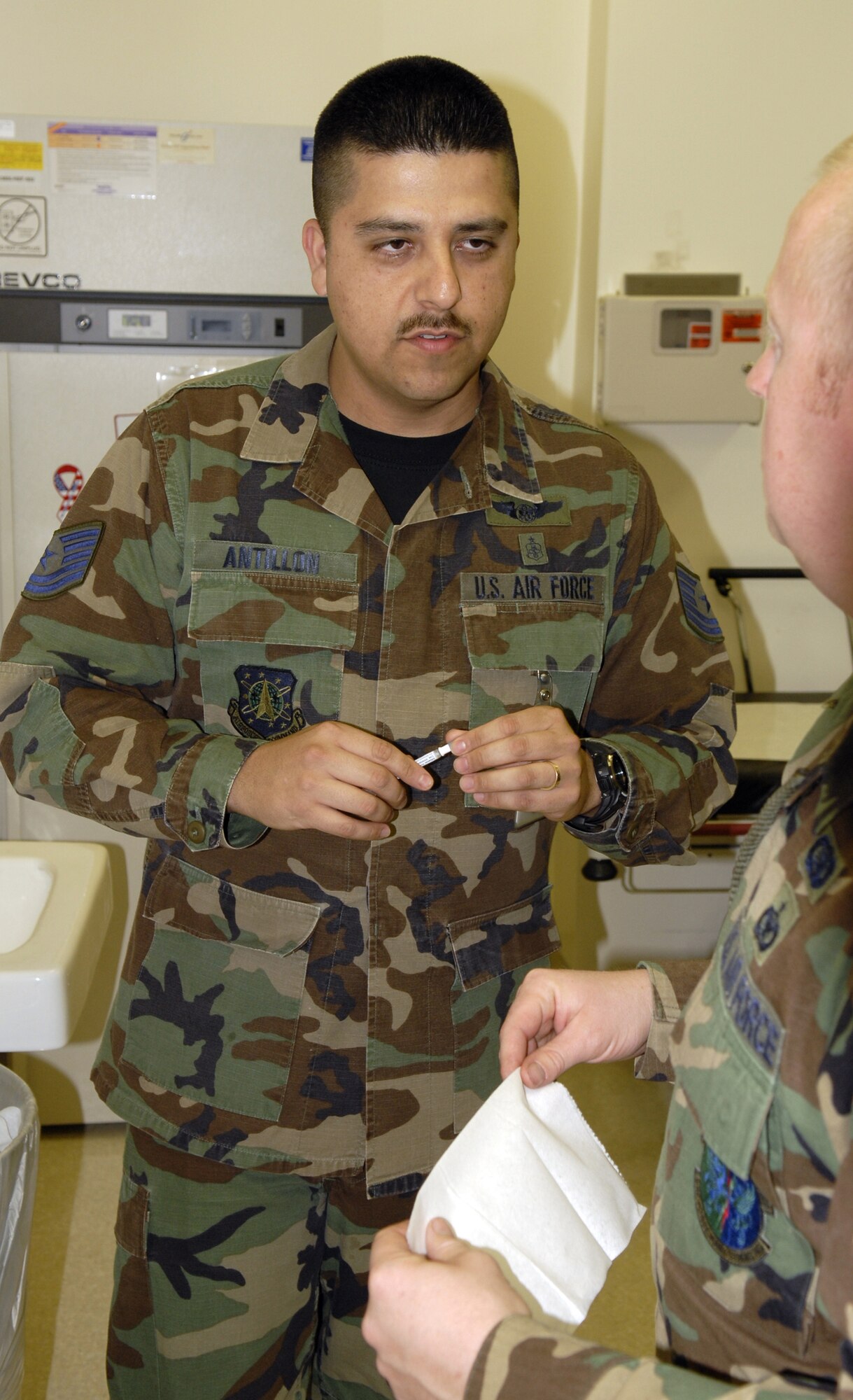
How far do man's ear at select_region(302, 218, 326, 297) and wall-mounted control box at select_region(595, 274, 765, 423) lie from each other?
145 centimetres

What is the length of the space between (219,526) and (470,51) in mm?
2045

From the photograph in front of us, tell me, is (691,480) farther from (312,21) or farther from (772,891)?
(772,891)

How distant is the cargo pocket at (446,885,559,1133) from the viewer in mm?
1332

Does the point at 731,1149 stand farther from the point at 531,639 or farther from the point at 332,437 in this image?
the point at 332,437

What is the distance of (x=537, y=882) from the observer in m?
1.42

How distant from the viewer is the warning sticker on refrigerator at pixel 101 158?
2291 mm

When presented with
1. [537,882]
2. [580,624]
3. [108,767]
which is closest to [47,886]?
[108,767]

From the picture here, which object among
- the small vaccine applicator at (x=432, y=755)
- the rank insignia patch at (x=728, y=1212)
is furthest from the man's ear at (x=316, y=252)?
the rank insignia patch at (x=728, y=1212)

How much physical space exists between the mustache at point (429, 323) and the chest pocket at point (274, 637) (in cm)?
25

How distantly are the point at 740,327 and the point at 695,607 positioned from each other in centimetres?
153

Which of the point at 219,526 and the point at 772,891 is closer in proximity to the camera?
the point at 772,891

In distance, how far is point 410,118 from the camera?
1293mm

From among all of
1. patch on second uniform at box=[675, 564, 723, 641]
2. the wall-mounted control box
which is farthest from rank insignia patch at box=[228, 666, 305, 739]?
the wall-mounted control box

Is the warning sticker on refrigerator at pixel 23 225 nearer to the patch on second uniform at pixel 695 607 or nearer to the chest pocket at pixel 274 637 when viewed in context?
the chest pocket at pixel 274 637
